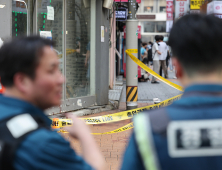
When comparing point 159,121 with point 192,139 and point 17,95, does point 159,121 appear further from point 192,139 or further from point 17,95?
point 17,95

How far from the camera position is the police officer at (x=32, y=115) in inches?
49.6

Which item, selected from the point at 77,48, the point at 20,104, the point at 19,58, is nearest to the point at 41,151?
the point at 20,104

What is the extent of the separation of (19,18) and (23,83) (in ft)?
17.5

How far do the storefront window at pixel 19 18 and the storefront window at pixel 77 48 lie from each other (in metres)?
1.59

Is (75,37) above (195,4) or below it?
below

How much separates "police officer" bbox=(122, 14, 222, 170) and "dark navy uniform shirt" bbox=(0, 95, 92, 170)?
8.4 inches

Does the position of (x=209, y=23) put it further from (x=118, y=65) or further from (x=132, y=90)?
(x=118, y=65)

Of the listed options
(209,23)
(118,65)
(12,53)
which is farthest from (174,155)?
(118,65)

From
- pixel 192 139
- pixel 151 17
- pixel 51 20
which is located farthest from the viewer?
pixel 151 17

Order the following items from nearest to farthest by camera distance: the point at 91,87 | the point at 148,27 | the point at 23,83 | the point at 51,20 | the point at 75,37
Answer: the point at 23,83 < the point at 51,20 < the point at 75,37 < the point at 91,87 < the point at 148,27

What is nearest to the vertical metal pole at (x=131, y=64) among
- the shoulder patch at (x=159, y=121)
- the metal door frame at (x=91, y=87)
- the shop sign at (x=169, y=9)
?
the metal door frame at (x=91, y=87)

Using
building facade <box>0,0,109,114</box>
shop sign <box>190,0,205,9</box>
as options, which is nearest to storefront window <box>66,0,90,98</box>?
building facade <box>0,0,109,114</box>

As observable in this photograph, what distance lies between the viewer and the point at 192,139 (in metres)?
1.19

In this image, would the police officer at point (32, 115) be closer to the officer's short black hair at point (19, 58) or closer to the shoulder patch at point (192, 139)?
the officer's short black hair at point (19, 58)
